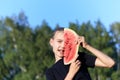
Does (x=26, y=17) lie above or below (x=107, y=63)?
below

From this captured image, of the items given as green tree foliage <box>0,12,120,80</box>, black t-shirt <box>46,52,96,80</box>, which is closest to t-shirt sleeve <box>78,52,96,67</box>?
black t-shirt <box>46,52,96,80</box>

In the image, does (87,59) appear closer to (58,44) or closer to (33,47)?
→ (58,44)

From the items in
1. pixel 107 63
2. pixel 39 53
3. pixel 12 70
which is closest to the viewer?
pixel 107 63

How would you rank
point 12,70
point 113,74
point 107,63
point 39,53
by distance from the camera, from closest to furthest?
1. point 107,63
2. point 113,74
3. point 39,53
4. point 12,70

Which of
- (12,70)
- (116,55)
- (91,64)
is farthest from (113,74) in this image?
(91,64)

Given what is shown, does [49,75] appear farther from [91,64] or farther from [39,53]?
[39,53]

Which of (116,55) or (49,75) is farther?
(116,55)

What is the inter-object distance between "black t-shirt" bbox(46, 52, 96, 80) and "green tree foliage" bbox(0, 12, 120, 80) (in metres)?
36.9

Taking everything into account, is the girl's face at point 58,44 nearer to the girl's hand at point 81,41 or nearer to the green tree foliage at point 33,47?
the girl's hand at point 81,41

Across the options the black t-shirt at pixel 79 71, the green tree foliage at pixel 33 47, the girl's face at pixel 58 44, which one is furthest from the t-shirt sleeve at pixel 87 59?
the green tree foliage at pixel 33 47

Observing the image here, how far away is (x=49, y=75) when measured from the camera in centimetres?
555

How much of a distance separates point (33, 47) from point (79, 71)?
43.4 m

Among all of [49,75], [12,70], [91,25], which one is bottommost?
[12,70]

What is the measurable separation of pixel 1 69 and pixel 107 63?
44.6 m
